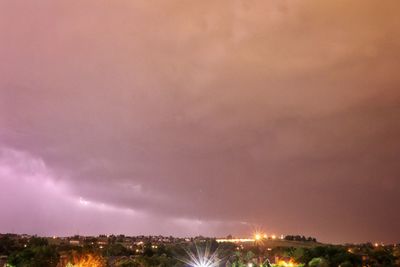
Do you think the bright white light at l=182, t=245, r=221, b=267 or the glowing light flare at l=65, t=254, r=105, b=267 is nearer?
the glowing light flare at l=65, t=254, r=105, b=267

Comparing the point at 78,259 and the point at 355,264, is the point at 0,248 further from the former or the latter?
the point at 355,264

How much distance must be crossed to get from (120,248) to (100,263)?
47.5m

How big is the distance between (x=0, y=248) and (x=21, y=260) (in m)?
38.0

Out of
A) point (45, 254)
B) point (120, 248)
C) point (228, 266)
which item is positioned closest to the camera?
point (228, 266)

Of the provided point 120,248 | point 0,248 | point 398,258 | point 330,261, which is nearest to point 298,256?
point 330,261

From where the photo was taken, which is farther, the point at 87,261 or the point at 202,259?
the point at 202,259

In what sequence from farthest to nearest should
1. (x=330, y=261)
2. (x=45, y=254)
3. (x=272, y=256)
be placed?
1. (x=272, y=256)
2. (x=330, y=261)
3. (x=45, y=254)

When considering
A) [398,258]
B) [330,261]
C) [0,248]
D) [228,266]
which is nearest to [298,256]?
[330,261]

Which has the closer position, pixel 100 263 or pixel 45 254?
pixel 100 263

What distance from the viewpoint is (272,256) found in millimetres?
137500

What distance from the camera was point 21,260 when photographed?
83688 mm

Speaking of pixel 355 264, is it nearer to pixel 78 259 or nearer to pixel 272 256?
pixel 272 256

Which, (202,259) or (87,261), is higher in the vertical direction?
(202,259)

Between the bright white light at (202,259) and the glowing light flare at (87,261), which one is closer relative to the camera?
the glowing light flare at (87,261)
